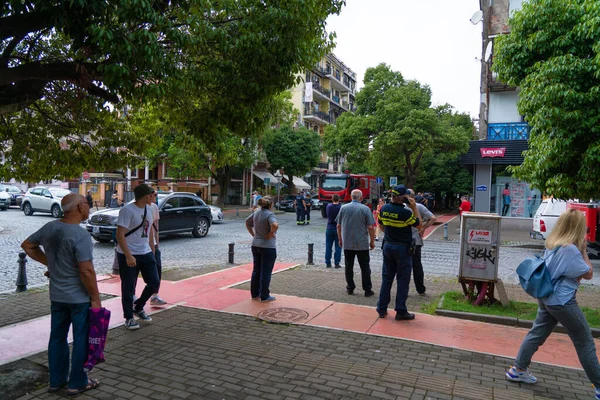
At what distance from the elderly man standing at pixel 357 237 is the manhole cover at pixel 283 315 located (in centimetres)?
146

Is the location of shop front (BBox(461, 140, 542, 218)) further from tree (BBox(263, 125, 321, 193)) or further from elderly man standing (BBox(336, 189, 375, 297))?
elderly man standing (BBox(336, 189, 375, 297))

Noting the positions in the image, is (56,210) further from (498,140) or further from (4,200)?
(498,140)

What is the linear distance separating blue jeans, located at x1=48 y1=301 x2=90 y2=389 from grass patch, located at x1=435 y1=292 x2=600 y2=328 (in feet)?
16.4

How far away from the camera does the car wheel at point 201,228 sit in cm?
1652

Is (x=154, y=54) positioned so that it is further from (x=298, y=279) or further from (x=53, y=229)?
(x=298, y=279)

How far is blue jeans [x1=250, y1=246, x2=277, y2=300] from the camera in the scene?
697 cm

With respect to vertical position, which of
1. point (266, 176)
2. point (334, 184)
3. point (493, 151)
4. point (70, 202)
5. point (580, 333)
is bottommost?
point (580, 333)

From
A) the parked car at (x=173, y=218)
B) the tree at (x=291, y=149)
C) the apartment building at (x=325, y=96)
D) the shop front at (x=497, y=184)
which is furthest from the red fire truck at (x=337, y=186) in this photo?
the apartment building at (x=325, y=96)

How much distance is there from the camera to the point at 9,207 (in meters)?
29.4

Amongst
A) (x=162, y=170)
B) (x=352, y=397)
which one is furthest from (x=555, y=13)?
(x=162, y=170)

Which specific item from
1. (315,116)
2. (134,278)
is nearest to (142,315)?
(134,278)

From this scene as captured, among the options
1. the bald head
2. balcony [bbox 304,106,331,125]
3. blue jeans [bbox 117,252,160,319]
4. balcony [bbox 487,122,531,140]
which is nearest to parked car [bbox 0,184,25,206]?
blue jeans [bbox 117,252,160,319]

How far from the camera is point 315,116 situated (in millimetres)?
52250

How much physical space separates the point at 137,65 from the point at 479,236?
216 inches
